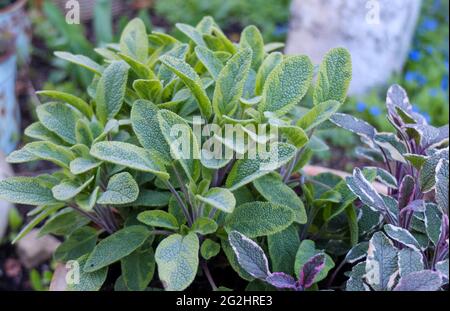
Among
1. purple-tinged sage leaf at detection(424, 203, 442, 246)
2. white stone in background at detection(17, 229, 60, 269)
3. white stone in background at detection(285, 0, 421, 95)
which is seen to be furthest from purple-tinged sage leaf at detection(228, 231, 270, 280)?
white stone in background at detection(285, 0, 421, 95)

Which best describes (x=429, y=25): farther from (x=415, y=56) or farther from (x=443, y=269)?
(x=443, y=269)

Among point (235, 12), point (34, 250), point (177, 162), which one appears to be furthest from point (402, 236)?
point (235, 12)

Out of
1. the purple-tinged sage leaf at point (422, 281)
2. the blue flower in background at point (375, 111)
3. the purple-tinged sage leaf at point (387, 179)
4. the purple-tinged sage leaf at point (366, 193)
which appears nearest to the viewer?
the purple-tinged sage leaf at point (422, 281)

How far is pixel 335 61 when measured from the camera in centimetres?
85

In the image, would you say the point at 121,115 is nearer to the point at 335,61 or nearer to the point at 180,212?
the point at 180,212

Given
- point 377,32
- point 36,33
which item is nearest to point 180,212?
point 377,32

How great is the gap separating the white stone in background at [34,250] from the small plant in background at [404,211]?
98cm

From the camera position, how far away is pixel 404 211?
848 mm

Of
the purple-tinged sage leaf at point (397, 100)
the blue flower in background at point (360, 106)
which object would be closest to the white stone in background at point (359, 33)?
the blue flower in background at point (360, 106)

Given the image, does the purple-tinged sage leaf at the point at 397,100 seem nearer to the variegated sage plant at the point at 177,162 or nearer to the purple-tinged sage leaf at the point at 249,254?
the variegated sage plant at the point at 177,162

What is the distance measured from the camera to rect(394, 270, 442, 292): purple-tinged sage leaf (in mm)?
708

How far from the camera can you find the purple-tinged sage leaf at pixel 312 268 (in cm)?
77

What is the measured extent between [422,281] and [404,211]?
0.16 m

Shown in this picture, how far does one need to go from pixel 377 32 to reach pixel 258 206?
4.64 ft
